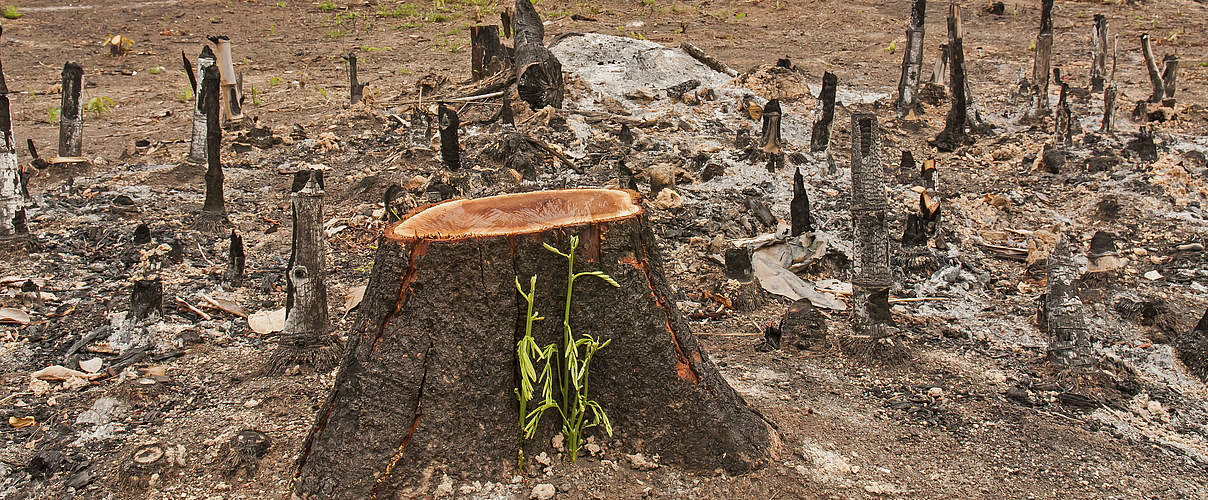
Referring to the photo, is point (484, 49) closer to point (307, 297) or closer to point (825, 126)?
point (825, 126)

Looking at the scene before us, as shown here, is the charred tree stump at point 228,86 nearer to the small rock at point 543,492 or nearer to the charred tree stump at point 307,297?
the charred tree stump at point 307,297

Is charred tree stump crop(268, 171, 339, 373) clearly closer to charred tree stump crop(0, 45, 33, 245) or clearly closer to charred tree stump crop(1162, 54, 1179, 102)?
charred tree stump crop(0, 45, 33, 245)

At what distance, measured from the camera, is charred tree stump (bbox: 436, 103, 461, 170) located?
7.23 metres

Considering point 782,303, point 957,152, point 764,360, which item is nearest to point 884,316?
point 764,360

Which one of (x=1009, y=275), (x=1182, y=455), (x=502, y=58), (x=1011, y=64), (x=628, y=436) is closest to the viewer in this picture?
(x=628, y=436)

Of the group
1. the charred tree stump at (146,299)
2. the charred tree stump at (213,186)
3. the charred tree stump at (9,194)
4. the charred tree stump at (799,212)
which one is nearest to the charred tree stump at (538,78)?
the charred tree stump at (213,186)

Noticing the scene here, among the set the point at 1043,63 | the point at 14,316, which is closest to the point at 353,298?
the point at 14,316

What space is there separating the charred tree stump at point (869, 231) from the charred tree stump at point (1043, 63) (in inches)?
239

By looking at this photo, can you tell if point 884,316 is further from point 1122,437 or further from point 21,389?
point 21,389

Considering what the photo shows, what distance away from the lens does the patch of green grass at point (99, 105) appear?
10.5 m

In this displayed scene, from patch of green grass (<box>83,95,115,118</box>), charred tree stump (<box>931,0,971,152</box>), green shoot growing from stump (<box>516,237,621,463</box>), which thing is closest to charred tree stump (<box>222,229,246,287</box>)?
green shoot growing from stump (<box>516,237,621,463</box>)

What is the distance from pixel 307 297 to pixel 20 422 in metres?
1.37

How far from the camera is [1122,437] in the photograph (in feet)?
13.0

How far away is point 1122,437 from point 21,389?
5.28 metres
